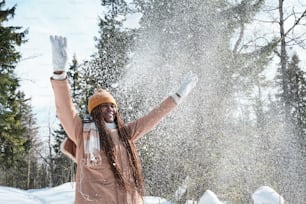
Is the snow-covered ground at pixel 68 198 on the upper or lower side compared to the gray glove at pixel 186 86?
lower

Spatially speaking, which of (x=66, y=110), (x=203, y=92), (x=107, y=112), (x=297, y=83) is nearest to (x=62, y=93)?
(x=66, y=110)

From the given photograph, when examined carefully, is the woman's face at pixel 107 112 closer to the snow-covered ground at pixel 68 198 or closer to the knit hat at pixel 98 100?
the knit hat at pixel 98 100

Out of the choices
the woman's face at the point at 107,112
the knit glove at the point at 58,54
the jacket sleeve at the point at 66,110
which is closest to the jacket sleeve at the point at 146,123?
the woman's face at the point at 107,112

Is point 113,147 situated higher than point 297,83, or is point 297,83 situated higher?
point 297,83

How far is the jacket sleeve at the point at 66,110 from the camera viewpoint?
236 centimetres

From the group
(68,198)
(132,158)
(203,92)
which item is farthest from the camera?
(203,92)

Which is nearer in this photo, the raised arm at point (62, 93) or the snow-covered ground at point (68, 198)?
the raised arm at point (62, 93)

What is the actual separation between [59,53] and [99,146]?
63 cm

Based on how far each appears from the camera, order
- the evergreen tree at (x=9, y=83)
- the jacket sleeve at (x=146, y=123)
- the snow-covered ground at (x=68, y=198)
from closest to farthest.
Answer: the jacket sleeve at (x=146, y=123)
the snow-covered ground at (x=68, y=198)
the evergreen tree at (x=9, y=83)

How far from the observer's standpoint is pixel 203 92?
36.9 ft

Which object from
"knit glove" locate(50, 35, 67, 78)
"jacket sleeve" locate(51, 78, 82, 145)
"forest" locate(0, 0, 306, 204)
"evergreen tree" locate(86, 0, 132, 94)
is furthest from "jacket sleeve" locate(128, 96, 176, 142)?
"evergreen tree" locate(86, 0, 132, 94)

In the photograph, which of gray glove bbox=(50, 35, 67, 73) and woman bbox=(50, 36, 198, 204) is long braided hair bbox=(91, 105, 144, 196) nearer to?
woman bbox=(50, 36, 198, 204)

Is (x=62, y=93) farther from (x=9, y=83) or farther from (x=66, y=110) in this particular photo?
(x=9, y=83)

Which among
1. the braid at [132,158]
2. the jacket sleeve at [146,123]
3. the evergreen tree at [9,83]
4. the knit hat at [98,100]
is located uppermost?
the evergreen tree at [9,83]
